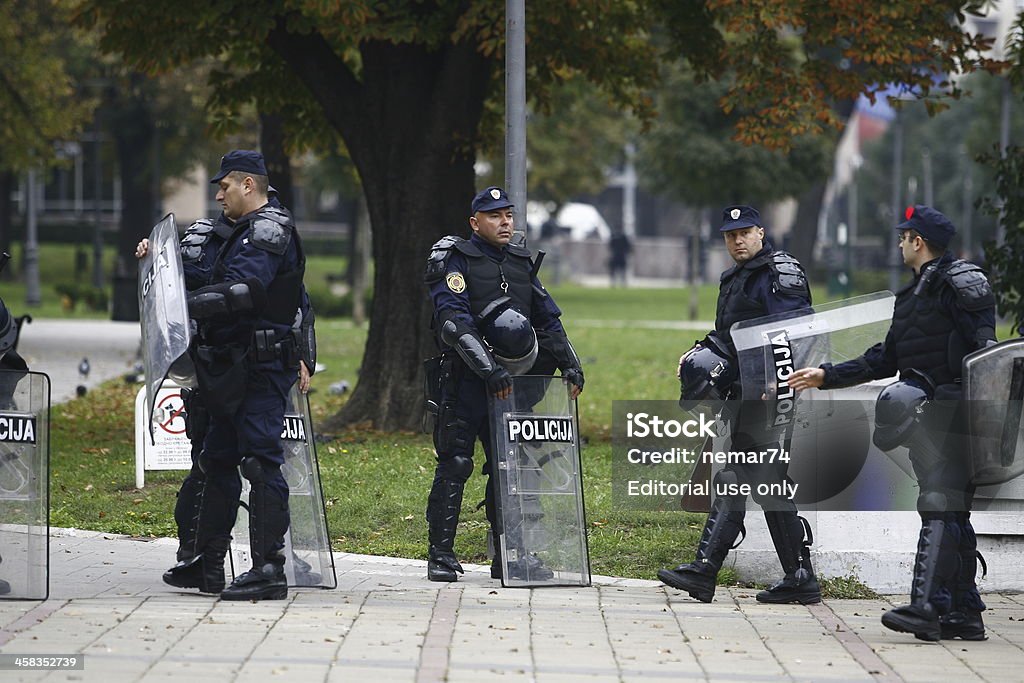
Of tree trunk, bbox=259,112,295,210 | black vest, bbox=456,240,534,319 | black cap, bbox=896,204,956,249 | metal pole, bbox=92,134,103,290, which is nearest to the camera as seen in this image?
black cap, bbox=896,204,956,249

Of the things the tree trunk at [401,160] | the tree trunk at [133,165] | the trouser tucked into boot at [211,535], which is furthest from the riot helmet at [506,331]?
the tree trunk at [133,165]

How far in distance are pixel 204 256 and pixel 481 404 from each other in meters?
1.54

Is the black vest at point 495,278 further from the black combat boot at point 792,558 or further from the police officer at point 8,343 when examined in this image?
the police officer at point 8,343

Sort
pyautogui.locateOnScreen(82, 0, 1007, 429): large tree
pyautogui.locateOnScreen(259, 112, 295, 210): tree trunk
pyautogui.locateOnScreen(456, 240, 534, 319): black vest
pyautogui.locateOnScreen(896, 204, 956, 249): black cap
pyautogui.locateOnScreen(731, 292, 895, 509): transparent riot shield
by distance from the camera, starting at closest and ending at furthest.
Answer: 1. pyautogui.locateOnScreen(896, 204, 956, 249): black cap
2. pyautogui.locateOnScreen(731, 292, 895, 509): transparent riot shield
3. pyautogui.locateOnScreen(456, 240, 534, 319): black vest
4. pyautogui.locateOnScreen(82, 0, 1007, 429): large tree
5. pyautogui.locateOnScreen(259, 112, 295, 210): tree trunk

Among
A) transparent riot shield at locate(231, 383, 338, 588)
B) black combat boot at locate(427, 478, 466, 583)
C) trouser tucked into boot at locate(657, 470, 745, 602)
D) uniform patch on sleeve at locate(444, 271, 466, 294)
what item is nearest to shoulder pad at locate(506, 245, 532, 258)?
uniform patch on sleeve at locate(444, 271, 466, 294)

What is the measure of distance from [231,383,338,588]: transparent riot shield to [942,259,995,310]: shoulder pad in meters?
2.95

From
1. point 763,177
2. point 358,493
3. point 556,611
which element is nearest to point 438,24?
point 358,493

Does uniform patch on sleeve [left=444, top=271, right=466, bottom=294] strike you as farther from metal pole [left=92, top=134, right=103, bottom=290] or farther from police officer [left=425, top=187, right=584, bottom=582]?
metal pole [left=92, top=134, right=103, bottom=290]

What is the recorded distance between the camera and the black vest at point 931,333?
6.90 m

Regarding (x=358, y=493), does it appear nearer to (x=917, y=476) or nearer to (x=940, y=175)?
(x=917, y=476)

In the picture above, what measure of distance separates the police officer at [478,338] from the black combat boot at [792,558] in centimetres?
110

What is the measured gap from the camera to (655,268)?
191 ft

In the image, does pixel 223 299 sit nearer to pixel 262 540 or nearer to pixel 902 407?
pixel 262 540

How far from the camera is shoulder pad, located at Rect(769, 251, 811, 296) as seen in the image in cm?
754
